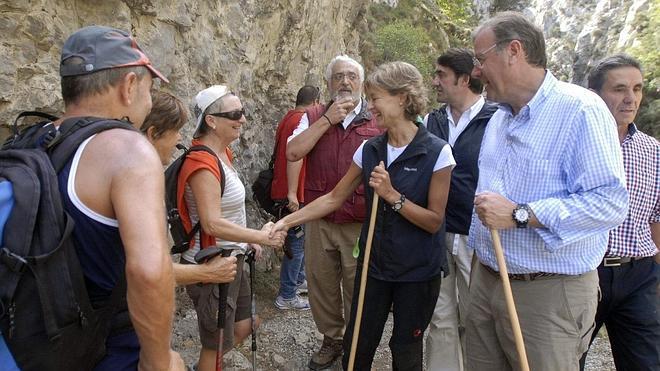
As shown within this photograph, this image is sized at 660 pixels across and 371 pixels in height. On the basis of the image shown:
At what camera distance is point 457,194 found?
409 cm

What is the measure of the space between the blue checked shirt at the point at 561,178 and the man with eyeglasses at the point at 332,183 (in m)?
1.93

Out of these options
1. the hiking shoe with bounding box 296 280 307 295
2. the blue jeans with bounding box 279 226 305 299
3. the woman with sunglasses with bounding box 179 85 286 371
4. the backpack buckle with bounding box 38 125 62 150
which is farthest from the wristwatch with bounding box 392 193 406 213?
the hiking shoe with bounding box 296 280 307 295

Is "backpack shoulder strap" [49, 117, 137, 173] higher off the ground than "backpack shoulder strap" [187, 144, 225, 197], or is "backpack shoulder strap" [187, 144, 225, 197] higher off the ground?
"backpack shoulder strap" [49, 117, 137, 173]

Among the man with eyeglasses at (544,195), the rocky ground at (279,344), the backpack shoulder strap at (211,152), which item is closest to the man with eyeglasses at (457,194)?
the rocky ground at (279,344)

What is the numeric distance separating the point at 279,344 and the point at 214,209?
104 inches

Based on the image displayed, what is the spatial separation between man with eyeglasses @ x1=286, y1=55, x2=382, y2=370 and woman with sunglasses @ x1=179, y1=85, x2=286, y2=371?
92 cm

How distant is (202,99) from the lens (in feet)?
11.5

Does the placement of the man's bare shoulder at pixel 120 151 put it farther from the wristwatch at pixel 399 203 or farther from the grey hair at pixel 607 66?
the grey hair at pixel 607 66

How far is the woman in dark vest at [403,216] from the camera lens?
3.31 meters

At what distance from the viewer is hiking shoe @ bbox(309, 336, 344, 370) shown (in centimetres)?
467

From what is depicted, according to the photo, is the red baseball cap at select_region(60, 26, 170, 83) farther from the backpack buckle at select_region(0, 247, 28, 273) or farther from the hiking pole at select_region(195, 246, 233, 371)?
the hiking pole at select_region(195, 246, 233, 371)

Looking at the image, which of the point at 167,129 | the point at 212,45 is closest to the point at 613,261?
the point at 167,129

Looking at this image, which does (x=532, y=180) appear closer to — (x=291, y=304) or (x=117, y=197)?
(x=117, y=197)

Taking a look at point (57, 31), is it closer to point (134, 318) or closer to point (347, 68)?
point (347, 68)
